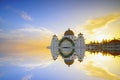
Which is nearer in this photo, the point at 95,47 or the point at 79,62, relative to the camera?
the point at 79,62

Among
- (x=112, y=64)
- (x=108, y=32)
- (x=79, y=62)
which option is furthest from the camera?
(x=108, y=32)

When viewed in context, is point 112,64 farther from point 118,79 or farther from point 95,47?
point 95,47

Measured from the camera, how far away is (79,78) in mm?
4602

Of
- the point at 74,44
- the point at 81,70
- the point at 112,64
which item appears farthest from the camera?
the point at 74,44

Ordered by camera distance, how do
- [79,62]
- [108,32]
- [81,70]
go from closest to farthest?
[81,70] < [79,62] < [108,32]

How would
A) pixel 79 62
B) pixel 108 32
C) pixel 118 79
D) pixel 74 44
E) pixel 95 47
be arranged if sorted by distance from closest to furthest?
pixel 118 79 → pixel 79 62 → pixel 108 32 → pixel 95 47 → pixel 74 44

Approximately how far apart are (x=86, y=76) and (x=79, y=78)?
14 cm

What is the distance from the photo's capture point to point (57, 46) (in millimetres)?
16156

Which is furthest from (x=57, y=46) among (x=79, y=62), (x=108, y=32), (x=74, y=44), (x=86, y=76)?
(x=86, y=76)

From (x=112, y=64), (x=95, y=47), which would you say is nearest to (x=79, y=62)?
(x=112, y=64)

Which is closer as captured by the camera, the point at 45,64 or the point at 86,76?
the point at 86,76

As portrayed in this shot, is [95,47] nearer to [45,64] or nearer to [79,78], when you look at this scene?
[45,64]

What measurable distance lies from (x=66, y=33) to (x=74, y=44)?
111 centimetres

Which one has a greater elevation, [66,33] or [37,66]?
[66,33]
